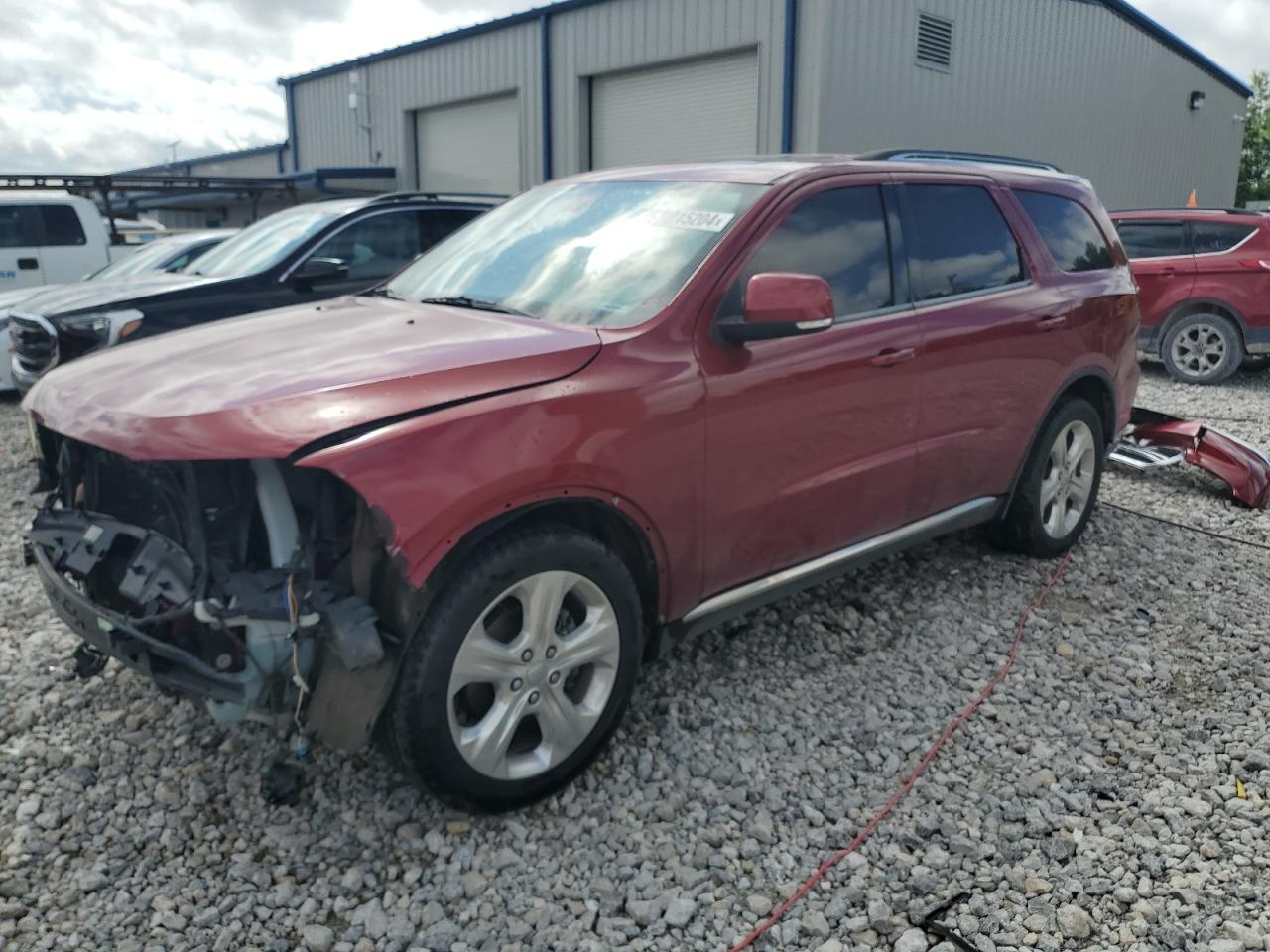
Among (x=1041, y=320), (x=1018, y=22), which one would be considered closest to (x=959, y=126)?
(x=1018, y=22)

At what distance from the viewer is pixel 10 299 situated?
9227 mm

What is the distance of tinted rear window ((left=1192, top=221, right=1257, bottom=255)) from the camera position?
33.6ft

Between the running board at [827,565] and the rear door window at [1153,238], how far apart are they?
7612mm

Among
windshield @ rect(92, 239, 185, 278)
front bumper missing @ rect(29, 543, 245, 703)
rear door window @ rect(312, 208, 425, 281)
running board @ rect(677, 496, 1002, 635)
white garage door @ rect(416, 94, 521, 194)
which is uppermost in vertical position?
white garage door @ rect(416, 94, 521, 194)

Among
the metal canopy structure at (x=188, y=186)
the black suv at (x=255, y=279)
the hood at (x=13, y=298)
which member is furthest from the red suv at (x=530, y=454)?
the metal canopy structure at (x=188, y=186)

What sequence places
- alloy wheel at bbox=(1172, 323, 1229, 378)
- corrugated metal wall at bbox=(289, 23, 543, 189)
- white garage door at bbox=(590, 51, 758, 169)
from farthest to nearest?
corrugated metal wall at bbox=(289, 23, 543, 189), white garage door at bbox=(590, 51, 758, 169), alloy wheel at bbox=(1172, 323, 1229, 378)

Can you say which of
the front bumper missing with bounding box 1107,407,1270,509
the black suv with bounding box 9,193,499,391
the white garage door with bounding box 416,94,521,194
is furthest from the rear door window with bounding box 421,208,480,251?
the white garage door with bounding box 416,94,521,194

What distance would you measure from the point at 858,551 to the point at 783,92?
11.6 metres

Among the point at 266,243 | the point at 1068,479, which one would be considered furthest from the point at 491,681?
the point at 266,243

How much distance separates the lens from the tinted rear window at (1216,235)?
403 inches

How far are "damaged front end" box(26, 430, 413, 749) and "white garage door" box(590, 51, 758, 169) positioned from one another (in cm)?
1261

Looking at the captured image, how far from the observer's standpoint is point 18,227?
1156 centimetres

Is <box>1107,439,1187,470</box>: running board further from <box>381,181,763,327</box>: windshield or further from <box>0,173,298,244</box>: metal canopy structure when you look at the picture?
<box>0,173,298,244</box>: metal canopy structure

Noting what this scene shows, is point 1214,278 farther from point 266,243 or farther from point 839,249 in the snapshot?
point 266,243
